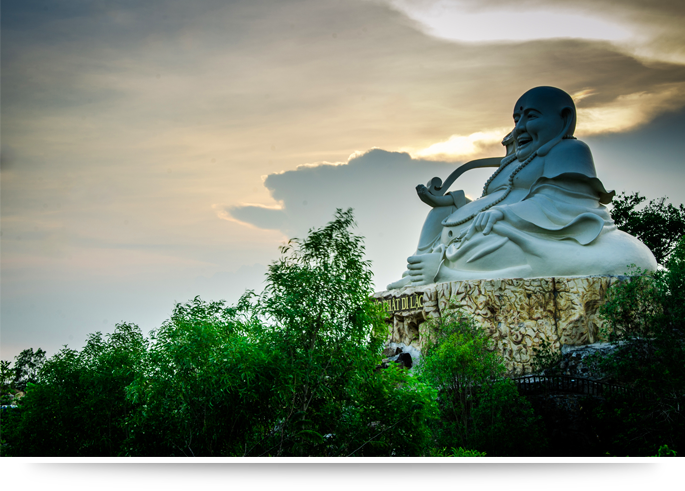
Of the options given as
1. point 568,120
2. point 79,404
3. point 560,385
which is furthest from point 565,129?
point 79,404

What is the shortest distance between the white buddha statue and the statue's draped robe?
0.01 m

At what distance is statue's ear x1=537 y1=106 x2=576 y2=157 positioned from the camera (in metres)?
8.28

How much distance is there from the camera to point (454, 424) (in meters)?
6.03

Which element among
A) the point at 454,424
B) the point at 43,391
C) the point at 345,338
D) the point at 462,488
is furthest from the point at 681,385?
the point at 43,391

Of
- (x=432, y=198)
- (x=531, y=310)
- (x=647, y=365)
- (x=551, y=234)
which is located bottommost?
(x=647, y=365)

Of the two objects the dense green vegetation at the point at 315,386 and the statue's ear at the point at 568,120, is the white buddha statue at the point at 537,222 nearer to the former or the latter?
the statue's ear at the point at 568,120

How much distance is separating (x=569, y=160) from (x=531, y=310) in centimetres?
230

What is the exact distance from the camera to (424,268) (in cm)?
824

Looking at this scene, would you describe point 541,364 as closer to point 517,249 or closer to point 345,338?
point 517,249

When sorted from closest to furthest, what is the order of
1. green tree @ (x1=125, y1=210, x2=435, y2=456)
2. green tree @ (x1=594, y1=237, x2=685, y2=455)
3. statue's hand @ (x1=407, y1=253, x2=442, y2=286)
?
green tree @ (x1=125, y1=210, x2=435, y2=456) → green tree @ (x1=594, y1=237, x2=685, y2=455) → statue's hand @ (x1=407, y1=253, x2=442, y2=286)

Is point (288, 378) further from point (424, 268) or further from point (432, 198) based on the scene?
point (432, 198)

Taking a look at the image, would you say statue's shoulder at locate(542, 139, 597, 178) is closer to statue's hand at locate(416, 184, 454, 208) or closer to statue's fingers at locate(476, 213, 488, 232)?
statue's fingers at locate(476, 213, 488, 232)

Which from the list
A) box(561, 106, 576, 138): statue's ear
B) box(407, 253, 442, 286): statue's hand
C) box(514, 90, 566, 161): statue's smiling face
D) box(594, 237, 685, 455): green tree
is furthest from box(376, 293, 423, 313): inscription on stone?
box(561, 106, 576, 138): statue's ear

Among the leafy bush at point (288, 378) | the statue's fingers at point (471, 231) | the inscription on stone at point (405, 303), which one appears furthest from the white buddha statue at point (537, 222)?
the leafy bush at point (288, 378)
